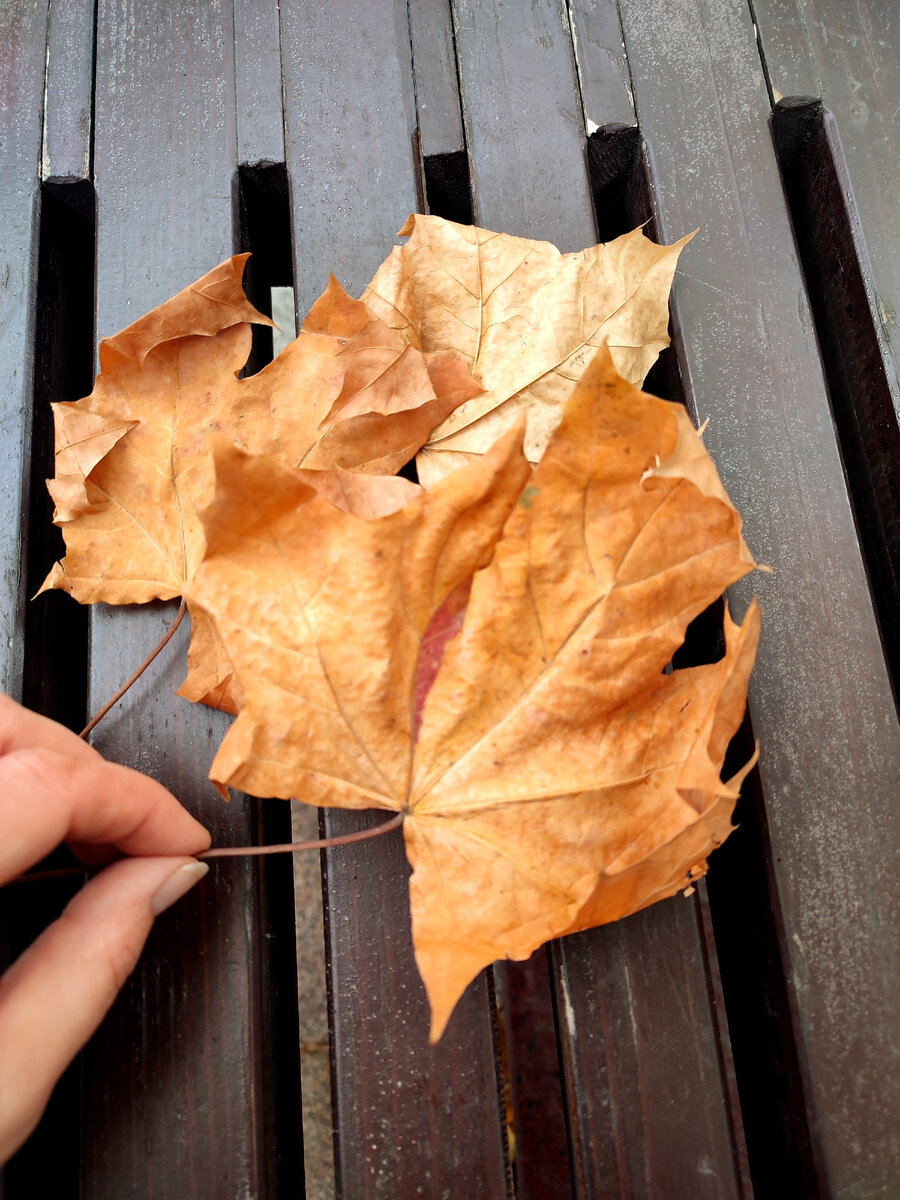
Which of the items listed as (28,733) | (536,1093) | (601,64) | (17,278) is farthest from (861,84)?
(536,1093)

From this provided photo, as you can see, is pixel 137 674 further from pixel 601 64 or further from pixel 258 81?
pixel 601 64

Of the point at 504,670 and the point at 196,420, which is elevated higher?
the point at 196,420

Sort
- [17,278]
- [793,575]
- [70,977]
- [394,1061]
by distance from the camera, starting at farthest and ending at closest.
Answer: [17,278], [793,575], [394,1061], [70,977]

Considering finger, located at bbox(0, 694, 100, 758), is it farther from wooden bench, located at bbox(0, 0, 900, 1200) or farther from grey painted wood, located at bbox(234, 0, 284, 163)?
grey painted wood, located at bbox(234, 0, 284, 163)

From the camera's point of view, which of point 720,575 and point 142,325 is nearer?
point 720,575

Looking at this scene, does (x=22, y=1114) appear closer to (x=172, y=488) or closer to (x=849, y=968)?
(x=172, y=488)

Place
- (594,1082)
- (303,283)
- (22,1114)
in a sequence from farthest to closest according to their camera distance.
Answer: (303,283) < (594,1082) < (22,1114)

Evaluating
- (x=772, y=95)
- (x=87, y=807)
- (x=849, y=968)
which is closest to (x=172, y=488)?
(x=87, y=807)
